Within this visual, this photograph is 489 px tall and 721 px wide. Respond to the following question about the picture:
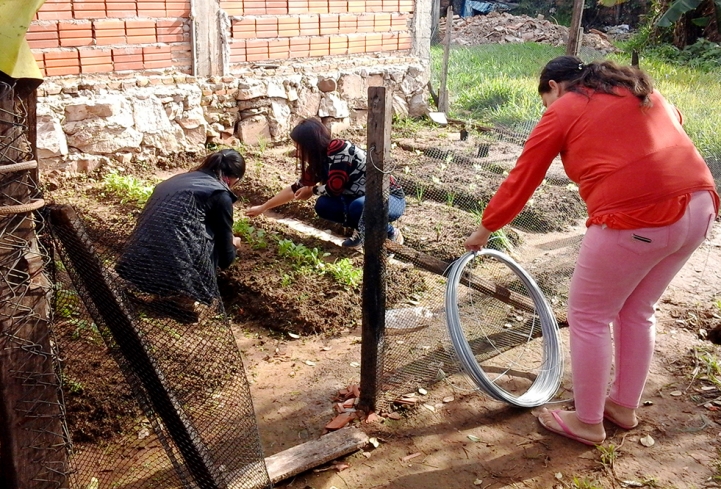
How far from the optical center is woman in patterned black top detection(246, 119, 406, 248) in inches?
186

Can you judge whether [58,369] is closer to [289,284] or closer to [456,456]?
[456,456]

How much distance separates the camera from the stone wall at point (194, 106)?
20.7 ft

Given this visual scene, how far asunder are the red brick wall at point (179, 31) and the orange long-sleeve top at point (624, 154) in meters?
5.00

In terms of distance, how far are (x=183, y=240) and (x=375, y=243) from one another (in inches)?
44.4

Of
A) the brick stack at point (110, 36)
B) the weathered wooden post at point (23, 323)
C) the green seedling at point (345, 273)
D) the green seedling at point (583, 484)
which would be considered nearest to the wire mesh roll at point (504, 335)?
the green seedling at point (583, 484)

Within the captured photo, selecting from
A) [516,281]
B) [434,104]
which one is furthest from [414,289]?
[434,104]

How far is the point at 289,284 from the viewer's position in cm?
451

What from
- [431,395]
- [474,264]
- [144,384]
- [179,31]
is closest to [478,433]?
[431,395]

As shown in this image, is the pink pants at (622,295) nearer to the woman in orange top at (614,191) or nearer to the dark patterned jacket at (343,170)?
the woman in orange top at (614,191)

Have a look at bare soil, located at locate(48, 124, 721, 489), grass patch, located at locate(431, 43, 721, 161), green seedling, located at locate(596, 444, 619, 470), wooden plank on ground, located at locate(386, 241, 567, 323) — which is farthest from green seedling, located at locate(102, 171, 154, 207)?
grass patch, located at locate(431, 43, 721, 161)

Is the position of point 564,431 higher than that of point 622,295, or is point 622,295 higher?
point 622,295

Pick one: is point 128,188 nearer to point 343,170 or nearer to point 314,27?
point 343,170

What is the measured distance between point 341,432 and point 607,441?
124 centimetres

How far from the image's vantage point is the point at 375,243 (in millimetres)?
3117
